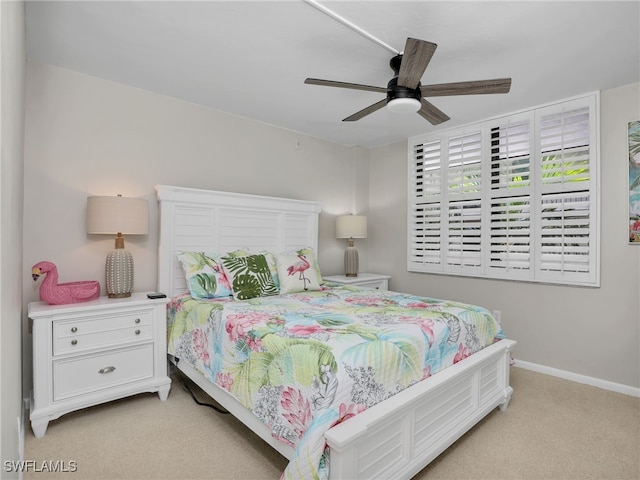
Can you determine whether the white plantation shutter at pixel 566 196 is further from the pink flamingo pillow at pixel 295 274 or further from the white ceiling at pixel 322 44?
the pink flamingo pillow at pixel 295 274

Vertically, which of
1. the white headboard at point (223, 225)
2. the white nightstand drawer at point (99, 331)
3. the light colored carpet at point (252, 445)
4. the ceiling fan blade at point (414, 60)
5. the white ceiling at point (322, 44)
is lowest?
the light colored carpet at point (252, 445)

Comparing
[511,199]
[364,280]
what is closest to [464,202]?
[511,199]

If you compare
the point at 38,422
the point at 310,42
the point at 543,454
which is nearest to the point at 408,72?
the point at 310,42

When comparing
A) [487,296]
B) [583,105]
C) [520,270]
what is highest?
[583,105]

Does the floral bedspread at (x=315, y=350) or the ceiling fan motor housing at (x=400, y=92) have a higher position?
the ceiling fan motor housing at (x=400, y=92)

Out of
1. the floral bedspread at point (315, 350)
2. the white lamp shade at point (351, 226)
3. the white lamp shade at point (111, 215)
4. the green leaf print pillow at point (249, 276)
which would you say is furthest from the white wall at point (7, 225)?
the white lamp shade at point (351, 226)

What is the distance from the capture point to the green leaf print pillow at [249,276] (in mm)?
2816

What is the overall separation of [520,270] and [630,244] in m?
0.83

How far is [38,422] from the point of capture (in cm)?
207

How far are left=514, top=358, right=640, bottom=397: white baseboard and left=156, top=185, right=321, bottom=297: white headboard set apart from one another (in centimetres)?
243

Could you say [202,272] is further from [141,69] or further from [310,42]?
[310,42]

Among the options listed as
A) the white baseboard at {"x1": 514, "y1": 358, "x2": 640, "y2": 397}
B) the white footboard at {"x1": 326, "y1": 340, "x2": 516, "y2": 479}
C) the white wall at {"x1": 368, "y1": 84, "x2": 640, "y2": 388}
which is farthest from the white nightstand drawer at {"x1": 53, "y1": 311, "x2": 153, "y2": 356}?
the white baseboard at {"x1": 514, "y1": 358, "x2": 640, "y2": 397}

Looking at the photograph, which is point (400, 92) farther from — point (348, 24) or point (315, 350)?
point (315, 350)

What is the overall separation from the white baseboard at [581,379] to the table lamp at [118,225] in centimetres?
359
